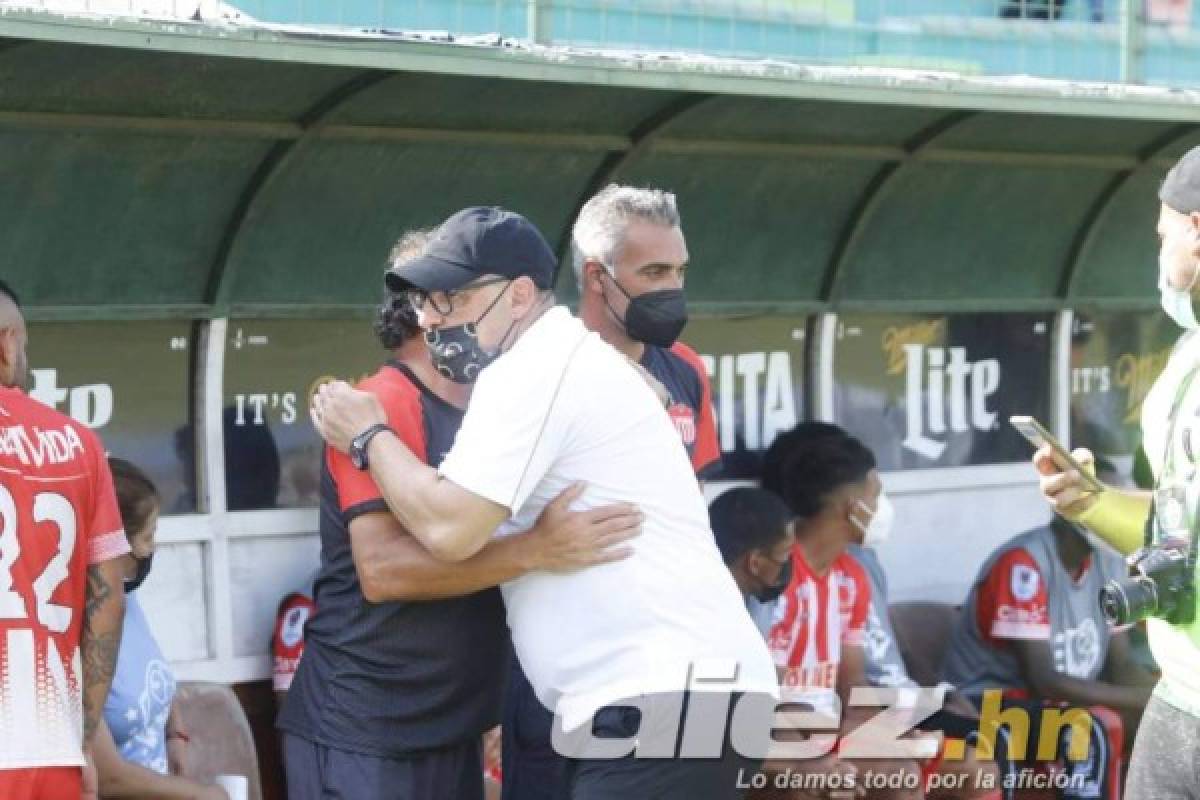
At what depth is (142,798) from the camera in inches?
209

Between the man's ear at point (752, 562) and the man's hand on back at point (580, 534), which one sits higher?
the man's hand on back at point (580, 534)

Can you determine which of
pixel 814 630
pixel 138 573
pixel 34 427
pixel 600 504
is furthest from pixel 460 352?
pixel 814 630

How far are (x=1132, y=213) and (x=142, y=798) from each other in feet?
14.9

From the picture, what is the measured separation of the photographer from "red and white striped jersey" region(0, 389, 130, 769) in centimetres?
185

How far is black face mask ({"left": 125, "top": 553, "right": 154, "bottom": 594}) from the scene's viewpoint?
541 cm

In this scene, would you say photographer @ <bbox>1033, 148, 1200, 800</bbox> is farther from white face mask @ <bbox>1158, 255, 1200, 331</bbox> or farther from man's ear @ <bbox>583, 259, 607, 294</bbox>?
man's ear @ <bbox>583, 259, 607, 294</bbox>

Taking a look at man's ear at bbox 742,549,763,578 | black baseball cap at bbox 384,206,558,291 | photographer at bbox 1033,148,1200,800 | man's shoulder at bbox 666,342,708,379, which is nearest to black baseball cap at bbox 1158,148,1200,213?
photographer at bbox 1033,148,1200,800

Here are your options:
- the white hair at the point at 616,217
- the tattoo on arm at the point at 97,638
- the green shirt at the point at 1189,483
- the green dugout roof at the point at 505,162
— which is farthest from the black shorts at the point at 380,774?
the green dugout roof at the point at 505,162

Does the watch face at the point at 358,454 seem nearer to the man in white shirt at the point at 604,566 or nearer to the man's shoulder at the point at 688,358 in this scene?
the man in white shirt at the point at 604,566

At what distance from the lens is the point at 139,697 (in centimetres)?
539

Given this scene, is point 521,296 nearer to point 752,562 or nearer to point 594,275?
point 594,275

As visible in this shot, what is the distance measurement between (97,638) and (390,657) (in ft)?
1.86

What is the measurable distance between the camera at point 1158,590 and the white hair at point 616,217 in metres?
1.55

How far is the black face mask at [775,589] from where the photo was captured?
6551 millimetres
